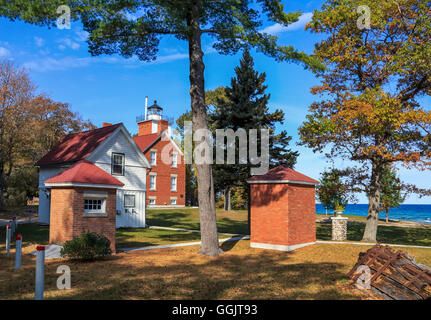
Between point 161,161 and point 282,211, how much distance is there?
28.6 meters

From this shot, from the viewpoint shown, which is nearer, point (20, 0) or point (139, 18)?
point (20, 0)

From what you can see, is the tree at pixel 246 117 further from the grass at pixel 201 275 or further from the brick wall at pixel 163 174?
the brick wall at pixel 163 174

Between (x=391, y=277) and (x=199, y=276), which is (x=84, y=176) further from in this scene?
(x=391, y=277)

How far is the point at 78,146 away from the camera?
27969 millimetres

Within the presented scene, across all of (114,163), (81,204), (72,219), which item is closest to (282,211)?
(81,204)

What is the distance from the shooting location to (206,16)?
52.7 feet

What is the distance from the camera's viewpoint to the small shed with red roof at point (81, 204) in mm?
13602

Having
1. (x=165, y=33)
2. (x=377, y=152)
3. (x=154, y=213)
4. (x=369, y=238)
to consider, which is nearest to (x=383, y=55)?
(x=377, y=152)

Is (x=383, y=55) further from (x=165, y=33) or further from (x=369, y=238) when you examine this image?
(x=165, y=33)

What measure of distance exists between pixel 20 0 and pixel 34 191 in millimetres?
35911

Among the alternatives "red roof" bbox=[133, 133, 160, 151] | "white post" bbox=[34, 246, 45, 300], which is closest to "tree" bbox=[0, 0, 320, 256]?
"white post" bbox=[34, 246, 45, 300]

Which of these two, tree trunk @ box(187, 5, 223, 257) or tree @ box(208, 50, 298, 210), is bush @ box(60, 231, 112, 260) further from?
tree @ box(208, 50, 298, 210)

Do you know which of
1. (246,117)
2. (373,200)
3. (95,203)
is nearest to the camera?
(95,203)

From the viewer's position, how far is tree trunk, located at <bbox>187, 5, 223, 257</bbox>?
573 inches
